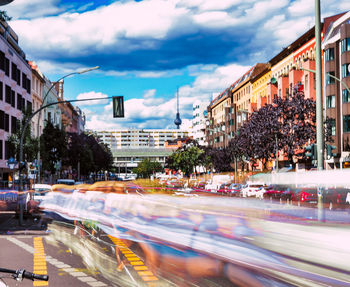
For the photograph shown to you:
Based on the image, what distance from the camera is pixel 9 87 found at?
200ft

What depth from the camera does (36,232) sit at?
2116 centimetres

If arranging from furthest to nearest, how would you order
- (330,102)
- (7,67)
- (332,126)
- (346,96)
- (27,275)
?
(7,67), (330,102), (332,126), (346,96), (27,275)

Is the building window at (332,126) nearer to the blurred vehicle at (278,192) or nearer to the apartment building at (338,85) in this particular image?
the apartment building at (338,85)

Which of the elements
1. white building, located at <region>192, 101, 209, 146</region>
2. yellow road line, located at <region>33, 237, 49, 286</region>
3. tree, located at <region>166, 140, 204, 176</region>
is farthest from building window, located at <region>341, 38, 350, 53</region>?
white building, located at <region>192, 101, 209, 146</region>

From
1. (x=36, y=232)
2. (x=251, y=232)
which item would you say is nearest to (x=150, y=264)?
(x=251, y=232)

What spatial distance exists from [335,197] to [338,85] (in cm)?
5143

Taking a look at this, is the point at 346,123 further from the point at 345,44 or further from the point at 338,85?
the point at 345,44

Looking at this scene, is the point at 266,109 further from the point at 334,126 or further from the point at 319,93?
the point at 319,93

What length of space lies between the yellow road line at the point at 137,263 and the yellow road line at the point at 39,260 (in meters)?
1.73

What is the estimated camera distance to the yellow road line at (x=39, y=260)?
1042 cm

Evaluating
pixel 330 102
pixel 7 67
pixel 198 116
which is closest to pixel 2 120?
pixel 7 67

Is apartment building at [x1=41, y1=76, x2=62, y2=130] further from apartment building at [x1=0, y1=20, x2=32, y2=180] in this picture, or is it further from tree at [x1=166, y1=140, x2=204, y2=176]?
tree at [x1=166, y1=140, x2=204, y2=176]

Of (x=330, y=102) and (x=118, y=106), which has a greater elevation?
(x=330, y=102)

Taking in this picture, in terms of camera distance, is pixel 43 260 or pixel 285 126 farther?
pixel 285 126
